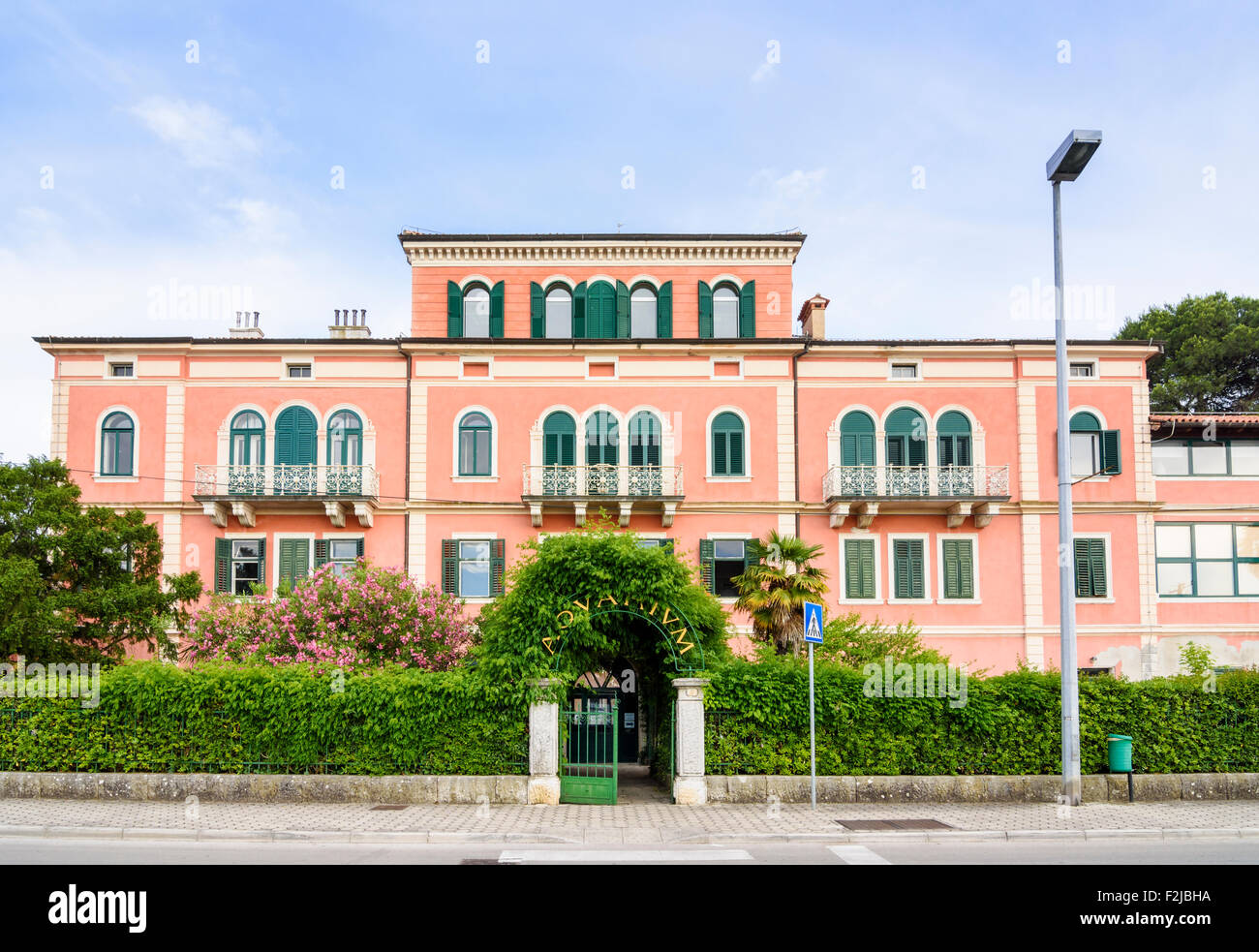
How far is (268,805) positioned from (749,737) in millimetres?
7573

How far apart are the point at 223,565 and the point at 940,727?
20355mm

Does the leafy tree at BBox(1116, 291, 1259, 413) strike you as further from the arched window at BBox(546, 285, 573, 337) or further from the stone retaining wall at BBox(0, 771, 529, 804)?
the stone retaining wall at BBox(0, 771, 529, 804)

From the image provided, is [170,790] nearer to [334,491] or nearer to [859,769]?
[859,769]

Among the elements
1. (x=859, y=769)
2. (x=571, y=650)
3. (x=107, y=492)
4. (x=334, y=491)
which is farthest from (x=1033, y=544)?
(x=107, y=492)

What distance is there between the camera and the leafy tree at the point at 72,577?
2145 centimetres

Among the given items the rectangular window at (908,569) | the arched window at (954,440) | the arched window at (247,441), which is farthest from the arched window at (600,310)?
the rectangular window at (908,569)

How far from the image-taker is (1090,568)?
29172 mm

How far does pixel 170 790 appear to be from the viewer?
16.1 meters

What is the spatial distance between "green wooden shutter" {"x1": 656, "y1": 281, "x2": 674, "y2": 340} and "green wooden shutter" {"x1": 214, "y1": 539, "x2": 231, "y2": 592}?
13.7 meters

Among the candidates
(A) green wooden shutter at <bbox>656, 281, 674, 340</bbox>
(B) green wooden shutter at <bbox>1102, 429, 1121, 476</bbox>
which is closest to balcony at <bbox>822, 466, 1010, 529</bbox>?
(B) green wooden shutter at <bbox>1102, 429, 1121, 476</bbox>

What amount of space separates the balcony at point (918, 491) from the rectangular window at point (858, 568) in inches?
24.0

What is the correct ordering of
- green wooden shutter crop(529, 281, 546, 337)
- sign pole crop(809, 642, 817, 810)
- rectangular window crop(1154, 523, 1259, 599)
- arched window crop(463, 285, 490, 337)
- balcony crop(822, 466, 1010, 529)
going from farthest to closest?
1. arched window crop(463, 285, 490, 337)
2. green wooden shutter crop(529, 281, 546, 337)
3. rectangular window crop(1154, 523, 1259, 599)
4. balcony crop(822, 466, 1010, 529)
5. sign pole crop(809, 642, 817, 810)

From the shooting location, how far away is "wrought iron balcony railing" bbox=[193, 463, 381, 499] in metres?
28.5

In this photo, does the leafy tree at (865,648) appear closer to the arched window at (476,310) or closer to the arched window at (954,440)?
the arched window at (954,440)
